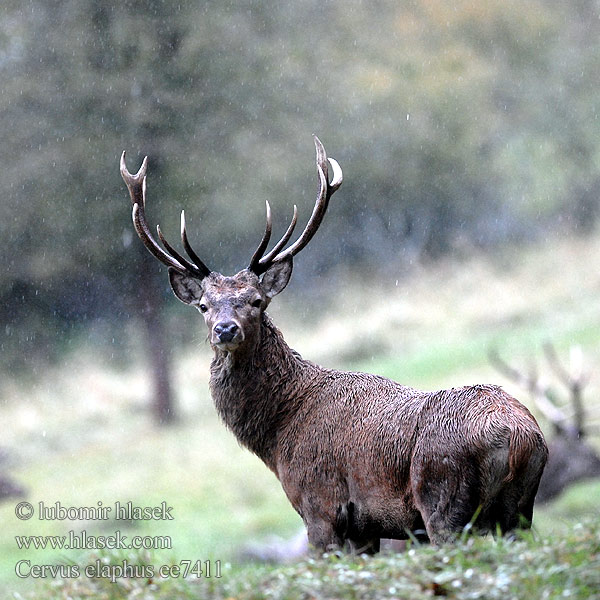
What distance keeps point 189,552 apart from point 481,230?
14394mm

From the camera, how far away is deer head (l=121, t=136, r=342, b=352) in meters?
7.57

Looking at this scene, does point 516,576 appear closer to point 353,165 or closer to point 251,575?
point 251,575

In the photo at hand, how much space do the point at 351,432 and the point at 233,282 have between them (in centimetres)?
129

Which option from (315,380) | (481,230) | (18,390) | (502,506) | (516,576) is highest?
(481,230)

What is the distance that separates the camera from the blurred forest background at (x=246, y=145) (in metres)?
22.1

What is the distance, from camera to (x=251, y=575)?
5.80 metres

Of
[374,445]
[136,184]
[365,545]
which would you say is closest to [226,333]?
[374,445]

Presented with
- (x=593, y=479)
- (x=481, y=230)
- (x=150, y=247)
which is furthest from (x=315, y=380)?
(x=481, y=230)

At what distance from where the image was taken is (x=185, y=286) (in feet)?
26.4

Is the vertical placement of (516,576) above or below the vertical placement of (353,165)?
below

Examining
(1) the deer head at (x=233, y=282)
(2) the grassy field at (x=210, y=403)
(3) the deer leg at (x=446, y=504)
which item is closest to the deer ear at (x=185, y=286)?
(1) the deer head at (x=233, y=282)

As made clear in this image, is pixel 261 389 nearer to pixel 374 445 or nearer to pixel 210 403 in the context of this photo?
pixel 374 445

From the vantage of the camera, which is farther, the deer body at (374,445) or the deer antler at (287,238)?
the deer antler at (287,238)

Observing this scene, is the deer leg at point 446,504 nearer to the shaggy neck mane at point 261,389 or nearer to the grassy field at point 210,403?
the shaggy neck mane at point 261,389
